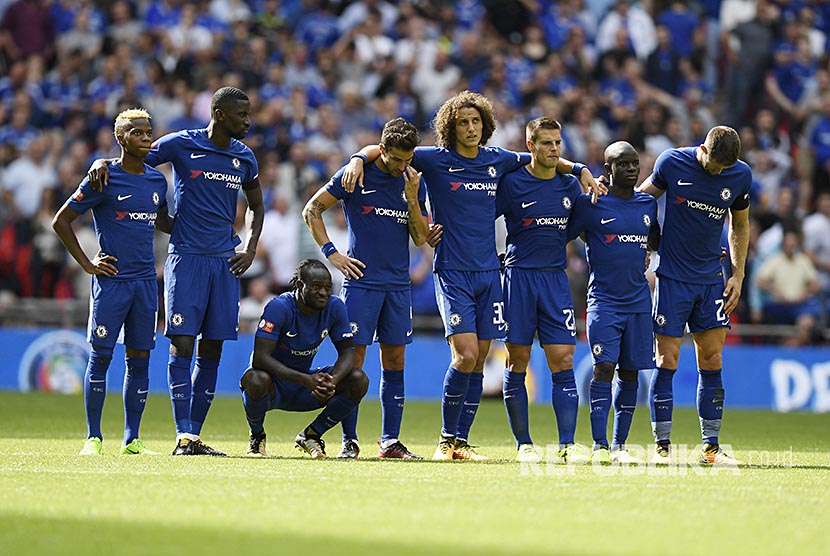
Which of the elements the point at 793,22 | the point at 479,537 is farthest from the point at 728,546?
the point at 793,22

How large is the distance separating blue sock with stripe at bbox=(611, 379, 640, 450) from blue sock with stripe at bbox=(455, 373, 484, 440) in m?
1.01

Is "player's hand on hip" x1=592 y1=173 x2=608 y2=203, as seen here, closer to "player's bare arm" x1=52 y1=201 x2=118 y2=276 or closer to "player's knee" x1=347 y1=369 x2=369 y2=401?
"player's knee" x1=347 y1=369 x2=369 y2=401

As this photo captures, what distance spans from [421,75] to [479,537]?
53.1 ft

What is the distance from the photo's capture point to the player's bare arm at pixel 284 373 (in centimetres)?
970

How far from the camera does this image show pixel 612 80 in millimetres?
21812

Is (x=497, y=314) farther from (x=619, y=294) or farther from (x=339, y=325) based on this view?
(x=339, y=325)

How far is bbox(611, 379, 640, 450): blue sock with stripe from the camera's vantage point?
32.6ft

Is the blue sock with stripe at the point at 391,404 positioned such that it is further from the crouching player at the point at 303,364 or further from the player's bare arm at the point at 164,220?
the player's bare arm at the point at 164,220

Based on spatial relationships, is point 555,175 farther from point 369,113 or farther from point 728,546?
point 369,113

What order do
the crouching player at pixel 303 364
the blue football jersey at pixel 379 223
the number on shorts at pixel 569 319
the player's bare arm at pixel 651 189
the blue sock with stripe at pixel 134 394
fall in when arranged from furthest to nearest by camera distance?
the player's bare arm at pixel 651 189
the blue football jersey at pixel 379 223
the blue sock with stripe at pixel 134 394
the number on shorts at pixel 569 319
the crouching player at pixel 303 364

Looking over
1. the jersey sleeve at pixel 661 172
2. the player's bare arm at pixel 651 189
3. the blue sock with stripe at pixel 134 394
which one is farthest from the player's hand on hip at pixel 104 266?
the jersey sleeve at pixel 661 172

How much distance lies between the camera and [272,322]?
9.87 m

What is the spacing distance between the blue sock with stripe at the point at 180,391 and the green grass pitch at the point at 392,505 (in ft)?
1.73

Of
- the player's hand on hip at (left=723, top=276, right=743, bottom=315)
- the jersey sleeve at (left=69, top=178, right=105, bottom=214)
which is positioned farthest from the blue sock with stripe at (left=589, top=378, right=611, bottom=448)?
the jersey sleeve at (left=69, top=178, right=105, bottom=214)
